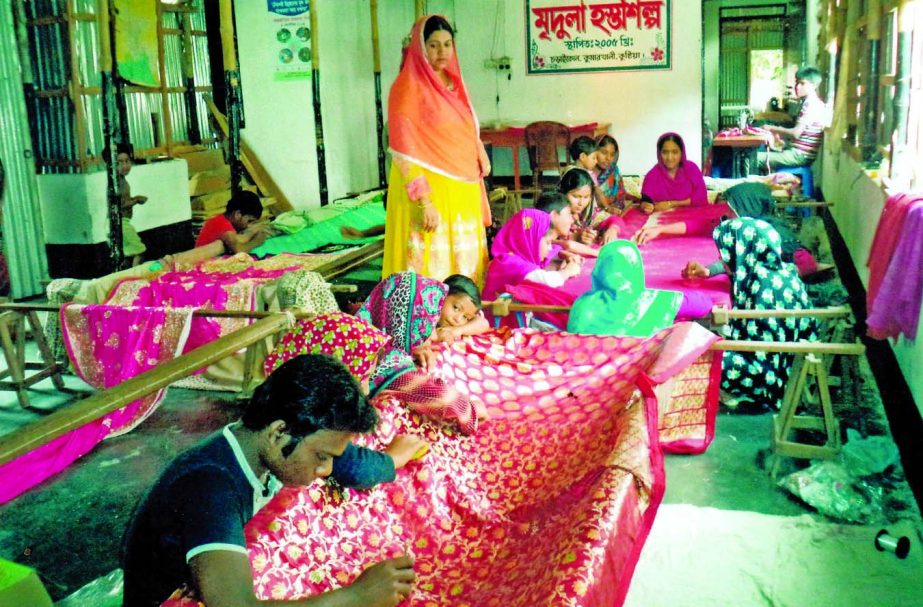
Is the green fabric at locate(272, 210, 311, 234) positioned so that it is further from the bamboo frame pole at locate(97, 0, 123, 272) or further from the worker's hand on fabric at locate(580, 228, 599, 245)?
the worker's hand on fabric at locate(580, 228, 599, 245)

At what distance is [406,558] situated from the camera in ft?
5.54

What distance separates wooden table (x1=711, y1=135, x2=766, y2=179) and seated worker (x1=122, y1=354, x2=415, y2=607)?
912 centimetres

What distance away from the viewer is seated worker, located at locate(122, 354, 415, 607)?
1548 millimetres

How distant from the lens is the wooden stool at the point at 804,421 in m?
3.14

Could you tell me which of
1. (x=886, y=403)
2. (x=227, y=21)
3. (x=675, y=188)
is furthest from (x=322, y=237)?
(x=886, y=403)

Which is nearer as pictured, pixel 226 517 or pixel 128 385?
pixel 226 517

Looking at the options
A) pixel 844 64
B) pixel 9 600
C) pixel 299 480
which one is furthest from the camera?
pixel 844 64

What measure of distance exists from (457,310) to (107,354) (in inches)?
63.3

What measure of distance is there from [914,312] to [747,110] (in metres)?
11.8

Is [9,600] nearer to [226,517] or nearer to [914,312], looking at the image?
[226,517]

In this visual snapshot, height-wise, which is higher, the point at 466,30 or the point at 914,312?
the point at 466,30

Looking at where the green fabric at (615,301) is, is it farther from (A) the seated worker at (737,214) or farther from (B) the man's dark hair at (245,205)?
(B) the man's dark hair at (245,205)

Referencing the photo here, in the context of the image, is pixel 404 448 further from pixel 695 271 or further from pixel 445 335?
pixel 695 271

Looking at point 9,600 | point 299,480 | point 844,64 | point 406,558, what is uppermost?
point 844,64
